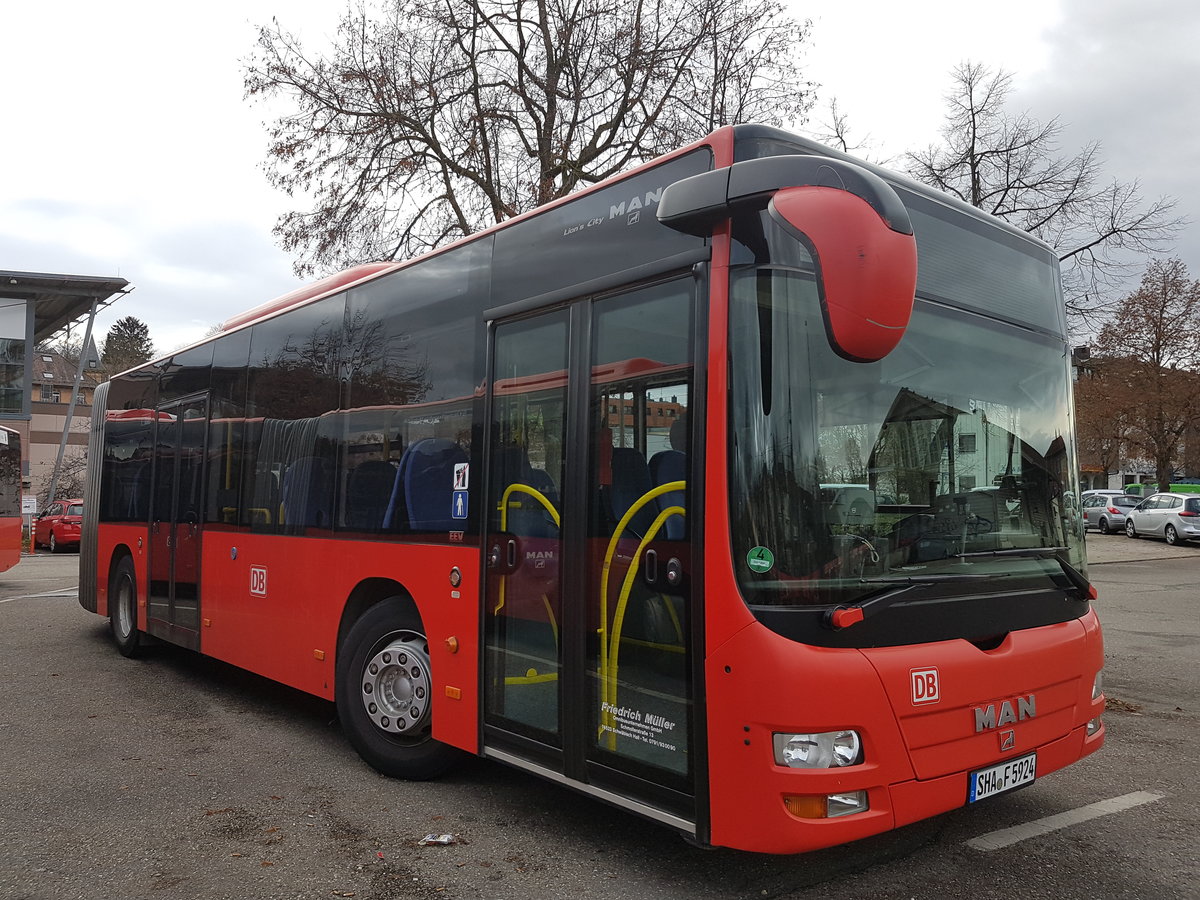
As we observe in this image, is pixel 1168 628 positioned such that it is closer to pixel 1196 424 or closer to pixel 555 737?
pixel 555 737

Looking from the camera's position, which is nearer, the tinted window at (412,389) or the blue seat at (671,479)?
the blue seat at (671,479)

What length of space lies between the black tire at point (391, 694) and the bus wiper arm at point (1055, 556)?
9.75 feet

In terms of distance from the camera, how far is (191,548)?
832 centimetres

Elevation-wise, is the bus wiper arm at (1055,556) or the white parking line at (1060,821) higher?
the bus wiper arm at (1055,556)

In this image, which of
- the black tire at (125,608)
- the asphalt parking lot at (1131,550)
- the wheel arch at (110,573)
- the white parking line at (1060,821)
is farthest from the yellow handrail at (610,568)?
the asphalt parking lot at (1131,550)

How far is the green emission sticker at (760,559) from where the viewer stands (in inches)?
140

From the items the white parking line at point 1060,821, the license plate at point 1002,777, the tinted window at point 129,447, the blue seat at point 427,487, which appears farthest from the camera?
the tinted window at point 129,447

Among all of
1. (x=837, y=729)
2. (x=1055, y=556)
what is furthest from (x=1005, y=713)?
(x=837, y=729)

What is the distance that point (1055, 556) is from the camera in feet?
14.3

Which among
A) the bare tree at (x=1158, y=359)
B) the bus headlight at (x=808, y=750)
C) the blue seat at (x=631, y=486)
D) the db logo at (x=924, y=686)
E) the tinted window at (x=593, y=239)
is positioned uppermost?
the bare tree at (x=1158, y=359)

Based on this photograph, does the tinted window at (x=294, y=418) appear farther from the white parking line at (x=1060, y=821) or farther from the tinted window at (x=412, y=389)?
the white parking line at (x=1060, y=821)

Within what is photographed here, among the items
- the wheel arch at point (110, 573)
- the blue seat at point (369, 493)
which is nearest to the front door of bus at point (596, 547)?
the blue seat at point (369, 493)

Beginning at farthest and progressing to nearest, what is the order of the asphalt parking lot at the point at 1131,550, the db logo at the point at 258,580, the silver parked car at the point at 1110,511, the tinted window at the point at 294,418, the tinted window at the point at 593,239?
1. the silver parked car at the point at 1110,511
2. the asphalt parking lot at the point at 1131,550
3. the db logo at the point at 258,580
4. the tinted window at the point at 294,418
5. the tinted window at the point at 593,239

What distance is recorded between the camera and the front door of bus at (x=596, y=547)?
3.88 metres
